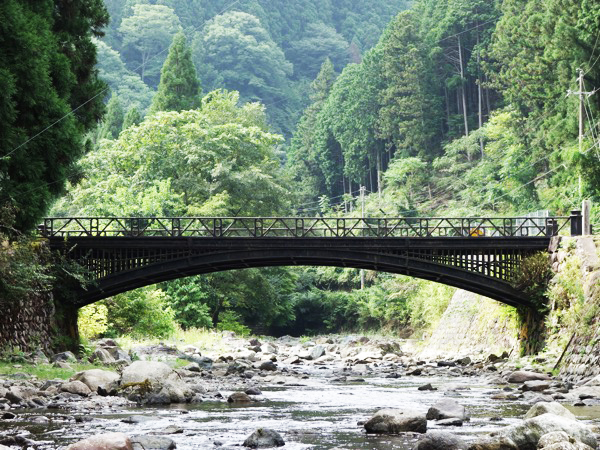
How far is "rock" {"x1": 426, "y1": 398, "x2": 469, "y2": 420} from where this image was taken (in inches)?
775

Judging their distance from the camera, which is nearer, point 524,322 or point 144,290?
point 524,322

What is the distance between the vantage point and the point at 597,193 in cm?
5116

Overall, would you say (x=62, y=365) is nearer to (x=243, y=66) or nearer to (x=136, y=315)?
(x=136, y=315)

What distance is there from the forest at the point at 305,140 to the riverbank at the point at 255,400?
4829 millimetres

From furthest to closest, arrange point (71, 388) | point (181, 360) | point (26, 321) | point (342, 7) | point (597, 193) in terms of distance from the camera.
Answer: point (342, 7)
point (597, 193)
point (181, 360)
point (26, 321)
point (71, 388)

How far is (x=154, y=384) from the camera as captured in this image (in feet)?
78.8

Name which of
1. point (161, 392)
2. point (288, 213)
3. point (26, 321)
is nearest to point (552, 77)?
point (288, 213)

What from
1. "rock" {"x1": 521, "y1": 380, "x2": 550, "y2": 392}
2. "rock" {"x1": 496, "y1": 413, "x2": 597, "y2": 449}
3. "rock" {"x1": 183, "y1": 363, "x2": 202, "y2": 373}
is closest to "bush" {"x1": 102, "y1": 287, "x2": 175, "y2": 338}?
"rock" {"x1": 183, "y1": 363, "x2": 202, "y2": 373}

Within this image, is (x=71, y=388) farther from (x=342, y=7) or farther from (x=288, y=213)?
(x=342, y=7)

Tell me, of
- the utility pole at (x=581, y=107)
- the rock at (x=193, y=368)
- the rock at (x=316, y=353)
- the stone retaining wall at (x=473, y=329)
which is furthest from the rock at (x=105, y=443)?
the utility pole at (x=581, y=107)

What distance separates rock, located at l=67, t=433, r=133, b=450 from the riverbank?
130 centimetres

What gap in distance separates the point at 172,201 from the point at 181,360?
2248cm

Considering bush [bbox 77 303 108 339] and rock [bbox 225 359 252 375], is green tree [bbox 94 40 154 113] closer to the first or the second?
bush [bbox 77 303 108 339]

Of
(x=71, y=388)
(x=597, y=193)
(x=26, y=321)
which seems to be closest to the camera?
(x=71, y=388)
